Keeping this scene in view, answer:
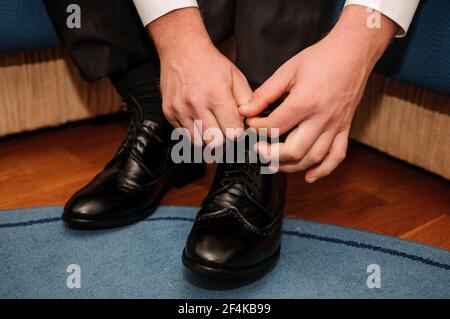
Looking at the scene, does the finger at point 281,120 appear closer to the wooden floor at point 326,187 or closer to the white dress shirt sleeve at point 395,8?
the white dress shirt sleeve at point 395,8

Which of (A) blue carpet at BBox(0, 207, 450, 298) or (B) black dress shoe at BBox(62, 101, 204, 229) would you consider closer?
(A) blue carpet at BBox(0, 207, 450, 298)

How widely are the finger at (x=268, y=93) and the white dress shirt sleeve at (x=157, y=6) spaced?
14cm

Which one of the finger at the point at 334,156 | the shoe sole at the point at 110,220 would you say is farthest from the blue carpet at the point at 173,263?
the finger at the point at 334,156

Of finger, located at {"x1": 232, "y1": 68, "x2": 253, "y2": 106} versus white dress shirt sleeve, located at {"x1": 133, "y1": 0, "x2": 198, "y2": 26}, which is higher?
white dress shirt sleeve, located at {"x1": 133, "y1": 0, "x2": 198, "y2": 26}

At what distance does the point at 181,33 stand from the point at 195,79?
7 cm

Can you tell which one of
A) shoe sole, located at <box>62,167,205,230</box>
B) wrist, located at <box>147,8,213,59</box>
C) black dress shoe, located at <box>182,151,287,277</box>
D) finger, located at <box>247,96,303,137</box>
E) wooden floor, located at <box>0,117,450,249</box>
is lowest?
wooden floor, located at <box>0,117,450,249</box>

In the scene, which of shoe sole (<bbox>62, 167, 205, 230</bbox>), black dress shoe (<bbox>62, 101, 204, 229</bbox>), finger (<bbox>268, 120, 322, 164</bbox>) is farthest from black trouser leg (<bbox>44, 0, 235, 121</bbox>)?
finger (<bbox>268, 120, 322, 164</bbox>)

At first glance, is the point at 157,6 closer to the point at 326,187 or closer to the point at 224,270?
the point at 224,270

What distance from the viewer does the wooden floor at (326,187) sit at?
2.51 ft

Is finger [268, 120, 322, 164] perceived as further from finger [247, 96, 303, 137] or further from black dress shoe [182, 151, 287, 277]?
black dress shoe [182, 151, 287, 277]

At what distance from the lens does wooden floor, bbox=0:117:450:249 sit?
766 mm

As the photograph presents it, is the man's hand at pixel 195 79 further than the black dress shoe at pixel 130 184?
Answer: No

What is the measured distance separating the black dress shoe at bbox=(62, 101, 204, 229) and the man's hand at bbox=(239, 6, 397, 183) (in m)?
0.24
